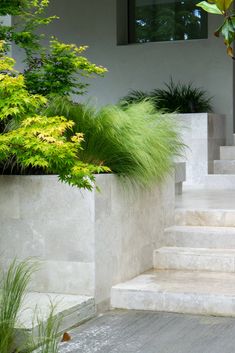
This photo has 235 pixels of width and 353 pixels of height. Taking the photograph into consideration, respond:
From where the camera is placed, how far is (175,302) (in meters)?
4.50

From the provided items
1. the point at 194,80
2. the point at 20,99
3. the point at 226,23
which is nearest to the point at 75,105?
the point at 20,99

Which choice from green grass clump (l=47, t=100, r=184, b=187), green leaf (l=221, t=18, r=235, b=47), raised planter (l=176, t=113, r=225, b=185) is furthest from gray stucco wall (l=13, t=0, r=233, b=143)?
green leaf (l=221, t=18, r=235, b=47)

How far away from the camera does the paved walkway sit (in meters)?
3.75

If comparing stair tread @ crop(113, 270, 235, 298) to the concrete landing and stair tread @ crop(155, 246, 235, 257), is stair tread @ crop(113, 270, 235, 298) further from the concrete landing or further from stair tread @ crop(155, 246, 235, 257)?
the concrete landing

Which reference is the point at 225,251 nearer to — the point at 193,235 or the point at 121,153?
the point at 193,235

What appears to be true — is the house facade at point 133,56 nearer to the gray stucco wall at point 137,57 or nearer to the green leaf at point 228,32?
the gray stucco wall at point 137,57

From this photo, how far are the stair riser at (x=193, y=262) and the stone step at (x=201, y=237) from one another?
275 millimetres

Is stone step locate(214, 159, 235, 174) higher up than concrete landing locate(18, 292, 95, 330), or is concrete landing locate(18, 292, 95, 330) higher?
stone step locate(214, 159, 235, 174)

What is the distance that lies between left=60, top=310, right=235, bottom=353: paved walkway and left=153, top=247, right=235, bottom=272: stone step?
822 millimetres

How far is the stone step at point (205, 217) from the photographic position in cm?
590

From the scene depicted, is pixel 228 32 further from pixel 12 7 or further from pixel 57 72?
pixel 12 7

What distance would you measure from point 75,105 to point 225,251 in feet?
5.32

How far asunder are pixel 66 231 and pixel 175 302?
85 centimetres

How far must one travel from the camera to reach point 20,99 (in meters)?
4.17
